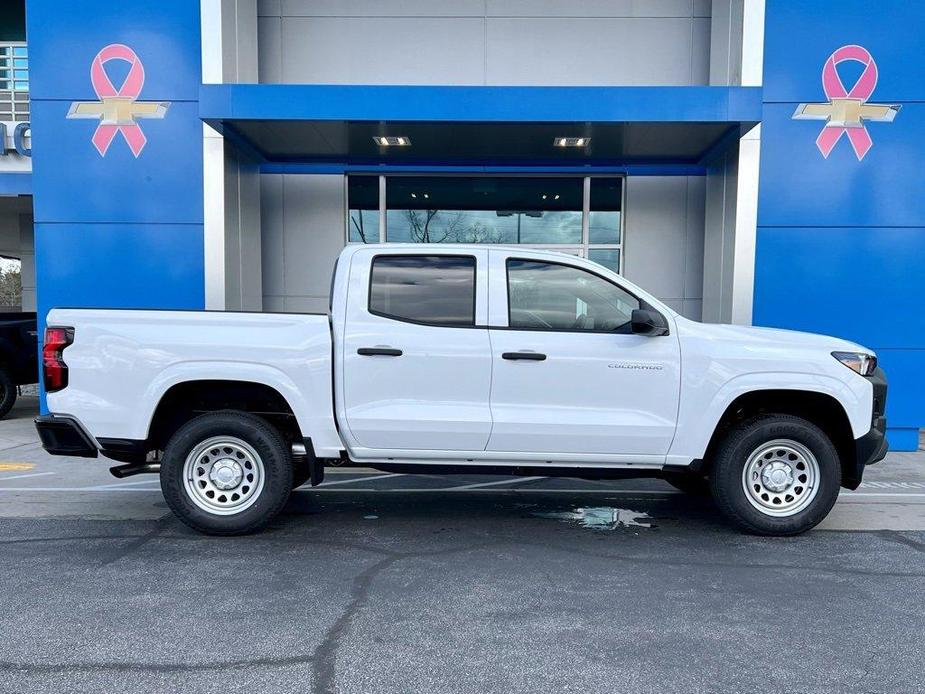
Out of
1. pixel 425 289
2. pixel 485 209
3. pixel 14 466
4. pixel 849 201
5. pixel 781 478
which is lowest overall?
pixel 14 466

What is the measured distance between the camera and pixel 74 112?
952 centimetres

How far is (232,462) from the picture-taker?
5121 millimetres

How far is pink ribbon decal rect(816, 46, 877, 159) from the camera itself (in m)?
9.03

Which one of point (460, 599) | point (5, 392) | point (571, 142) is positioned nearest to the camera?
point (460, 599)

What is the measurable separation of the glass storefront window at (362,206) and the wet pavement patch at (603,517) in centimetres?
675

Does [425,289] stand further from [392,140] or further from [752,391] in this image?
[392,140]

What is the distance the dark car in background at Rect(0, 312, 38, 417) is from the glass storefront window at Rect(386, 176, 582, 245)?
19.7ft

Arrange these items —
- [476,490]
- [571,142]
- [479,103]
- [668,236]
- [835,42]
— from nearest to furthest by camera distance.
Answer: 1. [476,490]
2. [479,103]
3. [835,42]
4. [571,142]
5. [668,236]

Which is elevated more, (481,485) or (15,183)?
(15,183)

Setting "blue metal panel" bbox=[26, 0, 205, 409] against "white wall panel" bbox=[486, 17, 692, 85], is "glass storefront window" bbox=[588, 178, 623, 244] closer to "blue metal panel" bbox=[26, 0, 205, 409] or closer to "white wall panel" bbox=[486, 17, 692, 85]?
"white wall panel" bbox=[486, 17, 692, 85]

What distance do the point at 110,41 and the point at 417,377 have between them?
7.57 m

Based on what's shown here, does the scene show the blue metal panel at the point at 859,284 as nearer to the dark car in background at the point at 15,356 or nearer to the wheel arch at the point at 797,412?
the wheel arch at the point at 797,412

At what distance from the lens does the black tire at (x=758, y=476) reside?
16.7 ft

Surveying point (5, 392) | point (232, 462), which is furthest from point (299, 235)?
point (232, 462)
